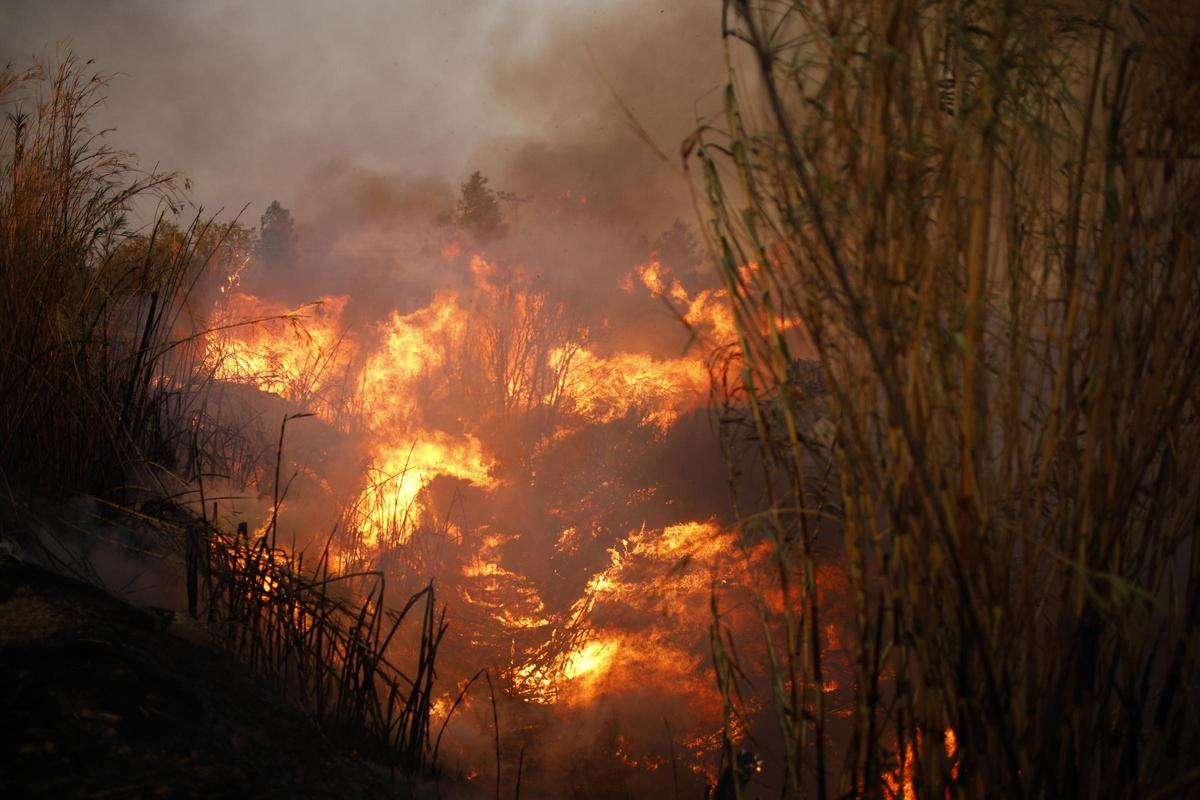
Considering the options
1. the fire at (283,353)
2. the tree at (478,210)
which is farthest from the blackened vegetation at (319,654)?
the tree at (478,210)

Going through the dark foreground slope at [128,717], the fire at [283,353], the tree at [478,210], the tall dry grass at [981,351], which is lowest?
the dark foreground slope at [128,717]

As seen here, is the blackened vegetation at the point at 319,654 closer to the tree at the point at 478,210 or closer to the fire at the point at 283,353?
the fire at the point at 283,353

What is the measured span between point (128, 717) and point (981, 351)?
159 cm

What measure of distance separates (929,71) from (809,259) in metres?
0.28

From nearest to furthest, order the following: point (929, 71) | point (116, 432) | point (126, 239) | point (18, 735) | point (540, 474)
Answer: point (929, 71) → point (18, 735) → point (116, 432) → point (126, 239) → point (540, 474)

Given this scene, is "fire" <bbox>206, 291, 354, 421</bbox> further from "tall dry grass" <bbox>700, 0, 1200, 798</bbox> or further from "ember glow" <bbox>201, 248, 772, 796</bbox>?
"tall dry grass" <bbox>700, 0, 1200, 798</bbox>

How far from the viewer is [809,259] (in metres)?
1.11

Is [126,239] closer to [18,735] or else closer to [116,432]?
[116,432]

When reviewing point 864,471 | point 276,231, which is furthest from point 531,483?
point 276,231

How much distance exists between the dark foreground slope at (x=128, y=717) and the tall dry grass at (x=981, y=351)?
1.07 meters

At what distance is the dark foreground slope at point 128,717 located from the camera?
1333mm

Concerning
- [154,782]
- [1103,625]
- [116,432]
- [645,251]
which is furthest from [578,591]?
[645,251]

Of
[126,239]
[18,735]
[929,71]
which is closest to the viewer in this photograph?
[929,71]

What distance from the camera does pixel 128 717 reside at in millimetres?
1485
